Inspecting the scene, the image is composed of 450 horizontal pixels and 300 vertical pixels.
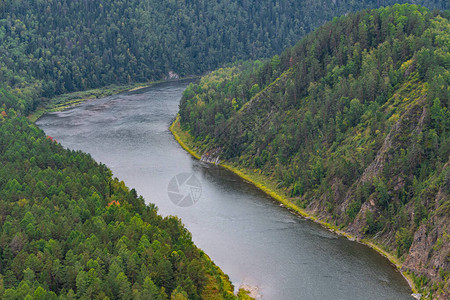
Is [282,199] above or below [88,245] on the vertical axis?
below

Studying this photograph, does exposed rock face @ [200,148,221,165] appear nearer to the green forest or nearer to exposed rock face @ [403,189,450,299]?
the green forest

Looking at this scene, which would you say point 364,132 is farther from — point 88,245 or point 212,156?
point 88,245

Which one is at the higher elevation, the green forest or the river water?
the green forest

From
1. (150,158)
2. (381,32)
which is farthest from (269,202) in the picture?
(381,32)

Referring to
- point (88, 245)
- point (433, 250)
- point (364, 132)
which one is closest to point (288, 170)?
point (364, 132)

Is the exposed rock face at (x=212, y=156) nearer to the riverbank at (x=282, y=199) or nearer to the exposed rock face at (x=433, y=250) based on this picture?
the riverbank at (x=282, y=199)

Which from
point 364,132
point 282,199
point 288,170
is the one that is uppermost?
point 364,132

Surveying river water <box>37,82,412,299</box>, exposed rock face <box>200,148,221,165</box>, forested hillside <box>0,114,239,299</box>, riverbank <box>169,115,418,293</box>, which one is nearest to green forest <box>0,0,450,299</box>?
forested hillside <box>0,114,239,299</box>

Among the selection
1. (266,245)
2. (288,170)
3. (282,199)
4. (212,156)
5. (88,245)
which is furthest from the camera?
(212,156)
